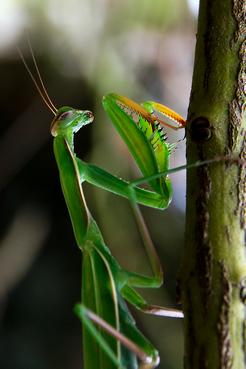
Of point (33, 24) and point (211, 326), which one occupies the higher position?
point (33, 24)

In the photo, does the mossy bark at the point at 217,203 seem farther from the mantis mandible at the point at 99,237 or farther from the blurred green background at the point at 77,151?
the blurred green background at the point at 77,151

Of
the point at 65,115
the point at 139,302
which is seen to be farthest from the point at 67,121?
the point at 139,302

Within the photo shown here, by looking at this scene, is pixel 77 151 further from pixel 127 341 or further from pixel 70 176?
pixel 127 341

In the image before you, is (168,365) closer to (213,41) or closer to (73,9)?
(73,9)

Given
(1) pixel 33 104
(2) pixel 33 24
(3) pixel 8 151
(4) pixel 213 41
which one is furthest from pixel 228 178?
(2) pixel 33 24

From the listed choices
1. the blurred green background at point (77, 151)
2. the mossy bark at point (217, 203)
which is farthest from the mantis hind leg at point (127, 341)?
the blurred green background at point (77, 151)

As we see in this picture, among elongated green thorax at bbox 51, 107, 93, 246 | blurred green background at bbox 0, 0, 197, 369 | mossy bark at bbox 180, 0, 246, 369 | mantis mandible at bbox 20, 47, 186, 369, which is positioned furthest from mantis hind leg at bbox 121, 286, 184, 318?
blurred green background at bbox 0, 0, 197, 369
